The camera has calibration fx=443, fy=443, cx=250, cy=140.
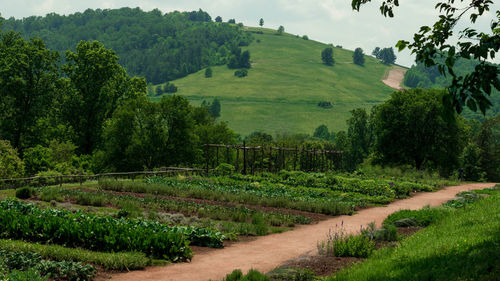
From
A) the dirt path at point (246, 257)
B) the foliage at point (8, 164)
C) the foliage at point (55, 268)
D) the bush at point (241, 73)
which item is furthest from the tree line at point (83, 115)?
the bush at point (241, 73)

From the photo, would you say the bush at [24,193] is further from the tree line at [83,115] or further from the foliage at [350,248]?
the tree line at [83,115]

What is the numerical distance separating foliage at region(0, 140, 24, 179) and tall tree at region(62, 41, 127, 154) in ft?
45.6

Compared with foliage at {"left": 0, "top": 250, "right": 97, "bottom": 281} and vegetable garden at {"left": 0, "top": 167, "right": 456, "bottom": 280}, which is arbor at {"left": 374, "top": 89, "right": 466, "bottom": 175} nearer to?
vegetable garden at {"left": 0, "top": 167, "right": 456, "bottom": 280}

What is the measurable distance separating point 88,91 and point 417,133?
40.9 metres

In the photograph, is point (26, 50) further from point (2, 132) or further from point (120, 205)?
point (120, 205)

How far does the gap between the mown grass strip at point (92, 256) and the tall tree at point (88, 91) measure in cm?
4402

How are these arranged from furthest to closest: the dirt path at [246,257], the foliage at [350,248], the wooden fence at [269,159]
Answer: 1. the wooden fence at [269,159]
2. the foliage at [350,248]
3. the dirt path at [246,257]

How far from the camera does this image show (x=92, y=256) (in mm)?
11156

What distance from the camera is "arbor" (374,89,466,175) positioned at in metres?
54.9

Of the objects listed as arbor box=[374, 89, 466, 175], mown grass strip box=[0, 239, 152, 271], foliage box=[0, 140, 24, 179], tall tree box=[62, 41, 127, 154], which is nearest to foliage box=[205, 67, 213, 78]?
tall tree box=[62, 41, 127, 154]

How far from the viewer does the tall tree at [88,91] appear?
175 feet

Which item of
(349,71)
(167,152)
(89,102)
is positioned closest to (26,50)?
(89,102)

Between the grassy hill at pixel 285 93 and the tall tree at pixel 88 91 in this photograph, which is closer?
the tall tree at pixel 88 91

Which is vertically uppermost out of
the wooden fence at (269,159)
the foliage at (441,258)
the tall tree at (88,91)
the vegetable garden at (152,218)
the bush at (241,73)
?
the bush at (241,73)
